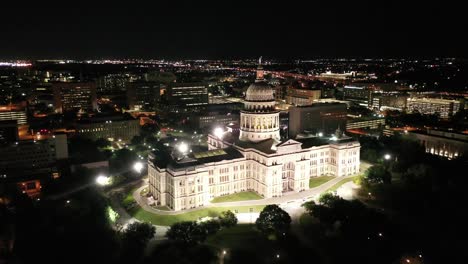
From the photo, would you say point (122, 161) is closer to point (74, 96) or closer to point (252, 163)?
point (252, 163)

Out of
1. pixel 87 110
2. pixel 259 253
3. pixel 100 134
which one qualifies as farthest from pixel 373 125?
pixel 87 110

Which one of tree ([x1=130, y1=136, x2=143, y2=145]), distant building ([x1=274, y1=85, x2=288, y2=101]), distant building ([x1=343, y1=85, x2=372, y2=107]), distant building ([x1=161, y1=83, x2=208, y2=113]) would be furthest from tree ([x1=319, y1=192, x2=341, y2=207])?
distant building ([x1=274, y1=85, x2=288, y2=101])

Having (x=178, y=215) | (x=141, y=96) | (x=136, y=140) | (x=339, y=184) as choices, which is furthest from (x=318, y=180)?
(x=141, y=96)

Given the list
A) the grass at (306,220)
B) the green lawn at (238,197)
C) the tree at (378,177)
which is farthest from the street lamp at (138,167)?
the tree at (378,177)

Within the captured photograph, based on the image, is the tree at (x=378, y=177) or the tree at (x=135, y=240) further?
the tree at (x=378, y=177)

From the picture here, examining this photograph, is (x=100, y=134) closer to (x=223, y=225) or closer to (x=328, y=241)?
(x=223, y=225)

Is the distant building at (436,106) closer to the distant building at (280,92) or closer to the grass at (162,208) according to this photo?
the distant building at (280,92)
